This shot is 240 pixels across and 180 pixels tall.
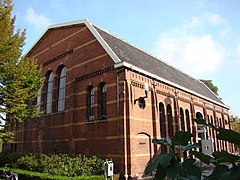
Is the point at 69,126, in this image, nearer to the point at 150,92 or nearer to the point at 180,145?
the point at 150,92

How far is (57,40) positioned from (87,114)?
8.37 metres

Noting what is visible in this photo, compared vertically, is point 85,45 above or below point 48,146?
above

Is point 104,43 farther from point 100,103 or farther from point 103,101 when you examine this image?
point 100,103

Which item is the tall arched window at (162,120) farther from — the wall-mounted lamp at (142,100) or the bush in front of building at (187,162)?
the bush in front of building at (187,162)

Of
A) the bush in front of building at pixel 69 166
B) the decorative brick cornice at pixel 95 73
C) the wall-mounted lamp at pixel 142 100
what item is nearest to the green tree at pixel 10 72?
the bush in front of building at pixel 69 166

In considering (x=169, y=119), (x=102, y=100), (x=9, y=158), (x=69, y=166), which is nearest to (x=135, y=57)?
(x=102, y=100)

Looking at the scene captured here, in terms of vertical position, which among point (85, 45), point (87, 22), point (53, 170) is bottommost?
point (53, 170)

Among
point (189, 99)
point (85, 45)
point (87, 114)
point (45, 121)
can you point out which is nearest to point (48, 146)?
point (45, 121)

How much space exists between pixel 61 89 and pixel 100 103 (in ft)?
17.1

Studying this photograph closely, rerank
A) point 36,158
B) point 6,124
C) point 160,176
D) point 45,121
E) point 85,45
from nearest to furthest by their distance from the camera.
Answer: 1. point 160,176
2. point 6,124
3. point 36,158
4. point 85,45
5. point 45,121

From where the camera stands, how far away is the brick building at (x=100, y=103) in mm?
12484

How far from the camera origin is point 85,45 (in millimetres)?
15859

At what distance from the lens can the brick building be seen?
41.0 ft

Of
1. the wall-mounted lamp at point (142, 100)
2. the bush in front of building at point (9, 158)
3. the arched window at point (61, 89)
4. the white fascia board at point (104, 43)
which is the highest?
the white fascia board at point (104, 43)
